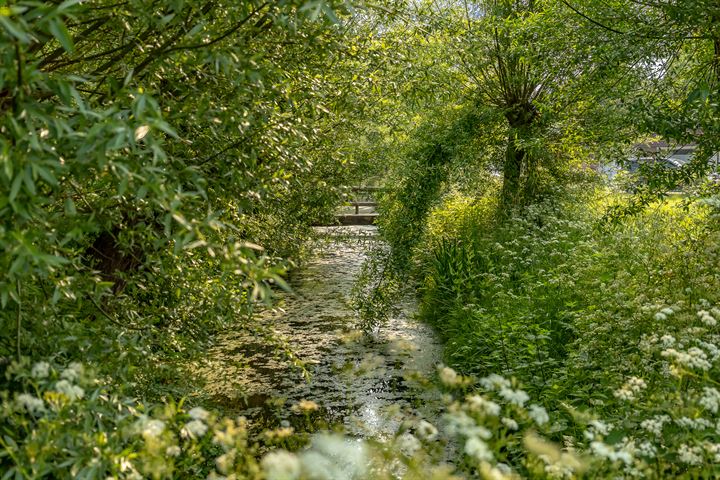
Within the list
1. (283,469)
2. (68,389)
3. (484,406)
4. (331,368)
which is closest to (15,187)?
(68,389)

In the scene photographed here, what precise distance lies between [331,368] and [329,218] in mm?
2863

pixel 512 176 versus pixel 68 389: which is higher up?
pixel 512 176

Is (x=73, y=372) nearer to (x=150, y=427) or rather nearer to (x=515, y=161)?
(x=150, y=427)

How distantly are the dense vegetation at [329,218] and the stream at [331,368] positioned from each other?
346 mm

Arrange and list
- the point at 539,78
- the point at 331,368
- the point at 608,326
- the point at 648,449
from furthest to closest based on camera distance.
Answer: the point at 539,78
the point at 331,368
the point at 608,326
the point at 648,449

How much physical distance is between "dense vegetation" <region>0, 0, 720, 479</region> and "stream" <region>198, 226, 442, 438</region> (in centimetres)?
35

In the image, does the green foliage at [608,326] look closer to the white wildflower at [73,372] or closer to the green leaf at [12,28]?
the white wildflower at [73,372]

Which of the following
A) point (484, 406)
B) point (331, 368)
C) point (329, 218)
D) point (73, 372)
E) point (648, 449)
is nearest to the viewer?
point (73, 372)

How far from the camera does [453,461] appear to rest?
5.02 meters

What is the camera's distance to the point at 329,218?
953 centimetres

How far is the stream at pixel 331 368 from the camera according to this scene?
6074 mm

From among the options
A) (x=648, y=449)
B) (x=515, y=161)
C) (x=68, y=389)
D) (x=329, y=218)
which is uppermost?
(x=515, y=161)

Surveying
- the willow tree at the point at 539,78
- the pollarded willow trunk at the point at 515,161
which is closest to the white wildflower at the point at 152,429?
the willow tree at the point at 539,78

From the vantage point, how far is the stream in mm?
6074
